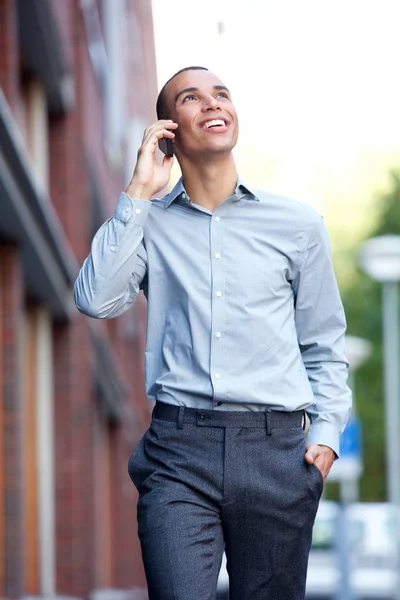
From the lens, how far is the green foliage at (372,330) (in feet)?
132

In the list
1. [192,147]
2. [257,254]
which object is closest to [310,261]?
[257,254]

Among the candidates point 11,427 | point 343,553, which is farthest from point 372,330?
point 11,427

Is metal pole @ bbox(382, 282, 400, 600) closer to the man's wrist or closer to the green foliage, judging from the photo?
the man's wrist

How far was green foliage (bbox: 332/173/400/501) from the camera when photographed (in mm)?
40375

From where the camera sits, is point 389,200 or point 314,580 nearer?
point 314,580

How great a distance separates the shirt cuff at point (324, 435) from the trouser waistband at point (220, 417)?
0.11m

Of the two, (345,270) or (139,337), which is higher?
(345,270)

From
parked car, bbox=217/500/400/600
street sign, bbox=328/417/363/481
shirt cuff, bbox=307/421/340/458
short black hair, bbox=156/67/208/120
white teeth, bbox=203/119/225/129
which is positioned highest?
short black hair, bbox=156/67/208/120

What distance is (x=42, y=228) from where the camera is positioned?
976 cm

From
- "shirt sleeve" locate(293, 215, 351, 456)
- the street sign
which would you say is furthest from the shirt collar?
the street sign

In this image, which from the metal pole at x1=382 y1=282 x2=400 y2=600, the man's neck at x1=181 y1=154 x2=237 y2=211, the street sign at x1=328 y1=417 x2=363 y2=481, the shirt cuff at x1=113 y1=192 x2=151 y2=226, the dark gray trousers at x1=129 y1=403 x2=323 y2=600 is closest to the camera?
the dark gray trousers at x1=129 y1=403 x2=323 y2=600

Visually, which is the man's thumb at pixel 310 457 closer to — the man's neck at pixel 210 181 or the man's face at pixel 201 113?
the man's neck at pixel 210 181

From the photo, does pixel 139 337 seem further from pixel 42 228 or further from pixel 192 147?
pixel 192 147

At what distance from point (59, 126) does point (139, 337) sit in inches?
498
